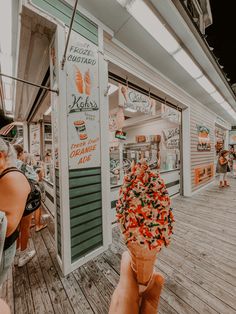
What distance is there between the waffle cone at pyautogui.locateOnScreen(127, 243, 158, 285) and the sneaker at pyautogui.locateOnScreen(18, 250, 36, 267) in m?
2.31

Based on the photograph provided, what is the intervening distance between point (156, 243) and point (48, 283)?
6.61 ft

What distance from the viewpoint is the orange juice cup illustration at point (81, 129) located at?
220 cm

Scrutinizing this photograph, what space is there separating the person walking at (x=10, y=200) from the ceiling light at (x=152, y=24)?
8.08ft

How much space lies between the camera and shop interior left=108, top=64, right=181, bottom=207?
3473 millimetres

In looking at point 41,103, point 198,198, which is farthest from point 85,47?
point 198,198

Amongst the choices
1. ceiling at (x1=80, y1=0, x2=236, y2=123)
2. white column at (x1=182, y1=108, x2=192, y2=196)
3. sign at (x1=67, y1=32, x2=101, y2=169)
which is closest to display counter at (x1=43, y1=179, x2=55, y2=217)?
sign at (x1=67, y1=32, x2=101, y2=169)

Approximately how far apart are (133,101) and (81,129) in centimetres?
166

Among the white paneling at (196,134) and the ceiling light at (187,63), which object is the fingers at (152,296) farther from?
the white paneling at (196,134)

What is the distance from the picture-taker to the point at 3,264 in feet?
3.90

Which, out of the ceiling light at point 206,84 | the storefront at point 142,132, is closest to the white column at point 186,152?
the storefront at point 142,132

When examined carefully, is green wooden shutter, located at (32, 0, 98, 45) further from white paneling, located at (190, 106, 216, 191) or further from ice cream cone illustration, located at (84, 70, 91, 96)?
white paneling, located at (190, 106, 216, 191)

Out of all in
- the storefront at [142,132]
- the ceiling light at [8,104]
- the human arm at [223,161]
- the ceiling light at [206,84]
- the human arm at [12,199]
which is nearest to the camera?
the human arm at [12,199]

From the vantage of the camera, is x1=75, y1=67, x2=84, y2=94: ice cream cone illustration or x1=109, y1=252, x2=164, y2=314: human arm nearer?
x1=109, y1=252, x2=164, y2=314: human arm

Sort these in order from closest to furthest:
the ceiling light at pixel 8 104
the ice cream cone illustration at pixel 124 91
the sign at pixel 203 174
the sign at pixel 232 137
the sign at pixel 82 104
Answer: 1. the sign at pixel 82 104
2. the ice cream cone illustration at pixel 124 91
3. the ceiling light at pixel 8 104
4. the sign at pixel 203 174
5. the sign at pixel 232 137
